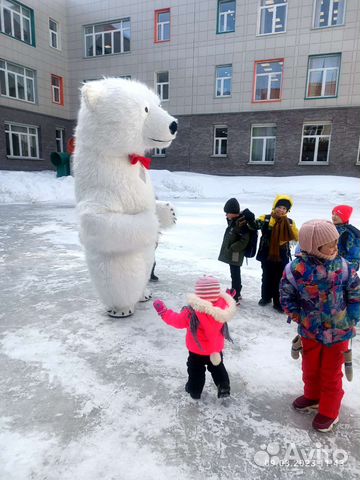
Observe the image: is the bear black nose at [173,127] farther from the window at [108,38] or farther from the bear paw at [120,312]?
the window at [108,38]

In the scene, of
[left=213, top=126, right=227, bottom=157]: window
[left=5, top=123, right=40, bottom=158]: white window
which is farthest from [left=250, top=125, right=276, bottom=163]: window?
[left=5, top=123, right=40, bottom=158]: white window

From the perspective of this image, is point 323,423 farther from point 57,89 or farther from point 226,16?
point 57,89

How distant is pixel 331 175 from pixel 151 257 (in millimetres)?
14330

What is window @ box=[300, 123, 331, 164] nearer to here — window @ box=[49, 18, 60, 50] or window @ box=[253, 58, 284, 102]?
window @ box=[253, 58, 284, 102]

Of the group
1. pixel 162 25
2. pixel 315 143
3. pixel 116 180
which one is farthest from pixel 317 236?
pixel 162 25

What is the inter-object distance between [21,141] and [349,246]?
1747 cm

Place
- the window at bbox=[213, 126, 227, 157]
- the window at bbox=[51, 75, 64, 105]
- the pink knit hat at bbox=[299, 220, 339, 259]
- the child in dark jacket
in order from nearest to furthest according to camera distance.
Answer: the pink knit hat at bbox=[299, 220, 339, 259] < the child in dark jacket < the window at bbox=[213, 126, 227, 157] < the window at bbox=[51, 75, 64, 105]

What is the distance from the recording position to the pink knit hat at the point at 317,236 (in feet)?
5.98

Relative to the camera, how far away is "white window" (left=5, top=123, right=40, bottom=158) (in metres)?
16.2

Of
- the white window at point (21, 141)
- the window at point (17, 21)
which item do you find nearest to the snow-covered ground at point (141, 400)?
the white window at point (21, 141)

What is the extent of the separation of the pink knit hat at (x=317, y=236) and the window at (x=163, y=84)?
56.7 feet

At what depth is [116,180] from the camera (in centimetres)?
291

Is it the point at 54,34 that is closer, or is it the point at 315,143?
the point at 315,143

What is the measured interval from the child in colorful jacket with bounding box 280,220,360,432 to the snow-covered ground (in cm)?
25
